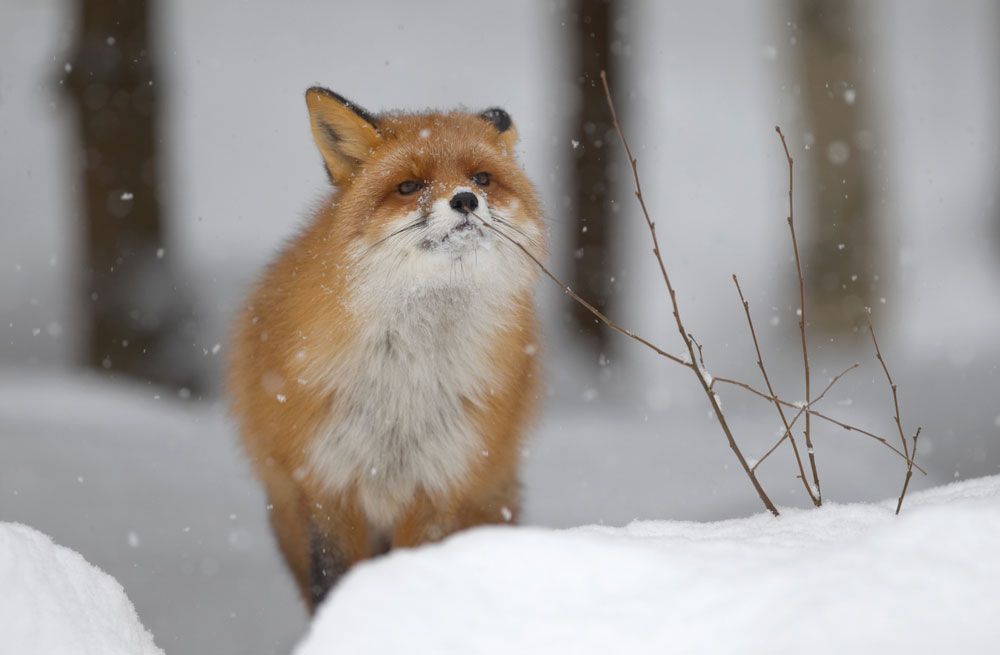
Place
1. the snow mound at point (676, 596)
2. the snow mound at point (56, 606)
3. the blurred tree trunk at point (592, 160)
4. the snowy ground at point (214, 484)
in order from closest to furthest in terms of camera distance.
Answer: the snow mound at point (676, 596)
the snow mound at point (56, 606)
the snowy ground at point (214, 484)
the blurred tree trunk at point (592, 160)

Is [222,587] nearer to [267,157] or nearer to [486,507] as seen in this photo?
[486,507]

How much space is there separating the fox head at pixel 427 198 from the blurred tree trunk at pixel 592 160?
183 inches

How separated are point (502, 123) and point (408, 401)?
119 cm

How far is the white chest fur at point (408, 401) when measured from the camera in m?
3.58

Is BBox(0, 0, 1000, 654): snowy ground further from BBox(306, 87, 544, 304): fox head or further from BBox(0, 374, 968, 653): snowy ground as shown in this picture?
BBox(306, 87, 544, 304): fox head

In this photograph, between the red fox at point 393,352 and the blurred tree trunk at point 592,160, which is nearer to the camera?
the red fox at point 393,352

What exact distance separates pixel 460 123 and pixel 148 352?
5.15 m

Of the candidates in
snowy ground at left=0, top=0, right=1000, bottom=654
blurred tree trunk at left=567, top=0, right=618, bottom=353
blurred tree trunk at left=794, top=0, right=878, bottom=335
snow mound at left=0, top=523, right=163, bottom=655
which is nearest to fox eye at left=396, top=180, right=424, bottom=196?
snowy ground at left=0, top=0, right=1000, bottom=654

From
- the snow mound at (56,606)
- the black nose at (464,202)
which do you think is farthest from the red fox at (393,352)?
the snow mound at (56,606)

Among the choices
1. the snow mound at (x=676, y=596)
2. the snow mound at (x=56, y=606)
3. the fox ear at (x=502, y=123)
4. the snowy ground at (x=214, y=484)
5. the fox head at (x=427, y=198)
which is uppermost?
the fox ear at (x=502, y=123)

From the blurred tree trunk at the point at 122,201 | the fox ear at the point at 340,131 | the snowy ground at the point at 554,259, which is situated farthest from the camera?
the blurred tree trunk at the point at 122,201

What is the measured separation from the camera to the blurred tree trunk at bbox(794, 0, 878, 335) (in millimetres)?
8406

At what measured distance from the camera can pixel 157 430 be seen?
671 cm

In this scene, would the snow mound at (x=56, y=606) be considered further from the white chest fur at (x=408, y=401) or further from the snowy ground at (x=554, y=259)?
the snowy ground at (x=554, y=259)
